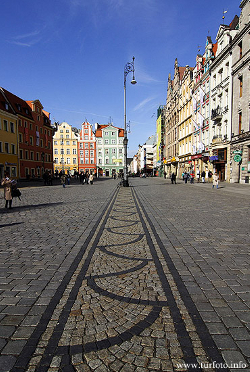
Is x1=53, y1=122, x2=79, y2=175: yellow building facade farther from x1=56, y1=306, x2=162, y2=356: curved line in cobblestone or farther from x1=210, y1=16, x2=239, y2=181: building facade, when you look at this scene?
x1=56, y1=306, x2=162, y2=356: curved line in cobblestone

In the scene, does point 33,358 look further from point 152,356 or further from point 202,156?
point 202,156

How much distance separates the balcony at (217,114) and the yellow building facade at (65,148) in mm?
51907

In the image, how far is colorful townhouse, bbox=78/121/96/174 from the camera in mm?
75500

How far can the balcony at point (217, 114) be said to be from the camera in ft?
99.9

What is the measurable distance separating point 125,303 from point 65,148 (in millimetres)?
77112

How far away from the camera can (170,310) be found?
9.15 ft

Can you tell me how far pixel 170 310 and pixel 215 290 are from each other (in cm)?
80

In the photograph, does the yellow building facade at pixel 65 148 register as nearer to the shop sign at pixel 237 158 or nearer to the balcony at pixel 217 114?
the balcony at pixel 217 114

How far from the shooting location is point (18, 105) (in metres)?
44.6

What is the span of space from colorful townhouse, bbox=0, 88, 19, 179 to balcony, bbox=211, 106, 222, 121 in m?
30.1

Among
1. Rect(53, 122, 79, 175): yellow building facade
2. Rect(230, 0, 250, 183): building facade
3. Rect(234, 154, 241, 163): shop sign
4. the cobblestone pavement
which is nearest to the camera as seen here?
the cobblestone pavement

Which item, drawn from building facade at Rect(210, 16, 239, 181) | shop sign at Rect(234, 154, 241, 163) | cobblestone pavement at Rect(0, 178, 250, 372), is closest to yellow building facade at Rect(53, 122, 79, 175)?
building facade at Rect(210, 16, 239, 181)

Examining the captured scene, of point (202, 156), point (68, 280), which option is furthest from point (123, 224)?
point (202, 156)

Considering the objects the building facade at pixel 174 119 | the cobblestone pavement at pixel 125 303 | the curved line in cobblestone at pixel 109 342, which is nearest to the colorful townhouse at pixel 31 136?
the building facade at pixel 174 119
